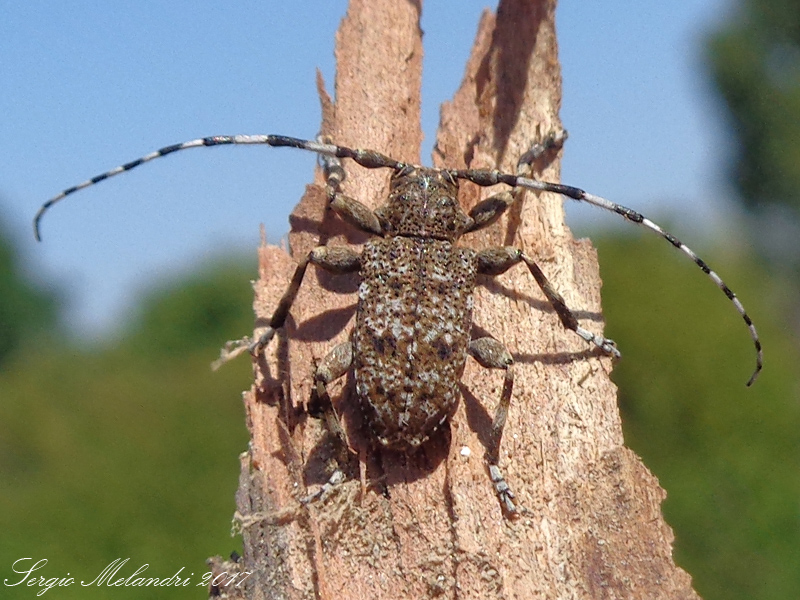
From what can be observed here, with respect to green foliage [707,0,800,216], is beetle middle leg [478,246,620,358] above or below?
below

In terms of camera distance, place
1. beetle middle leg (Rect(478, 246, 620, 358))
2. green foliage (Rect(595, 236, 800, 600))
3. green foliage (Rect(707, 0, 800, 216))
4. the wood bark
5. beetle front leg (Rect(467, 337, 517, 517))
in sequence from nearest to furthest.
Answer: the wood bark < beetle front leg (Rect(467, 337, 517, 517)) < beetle middle leg (Rect(478, 246, 620, 358)) < green foliage (Rect(595, 236, 800, 600)) < green foliage (Rect(707, 0, 800, 216))

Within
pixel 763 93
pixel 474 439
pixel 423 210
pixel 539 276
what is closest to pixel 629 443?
pixel 539 276

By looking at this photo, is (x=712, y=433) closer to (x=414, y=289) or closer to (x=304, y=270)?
(x=414, y=289)

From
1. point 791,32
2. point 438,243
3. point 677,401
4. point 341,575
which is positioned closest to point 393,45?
point 438,243

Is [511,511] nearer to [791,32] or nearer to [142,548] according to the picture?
[142,548]

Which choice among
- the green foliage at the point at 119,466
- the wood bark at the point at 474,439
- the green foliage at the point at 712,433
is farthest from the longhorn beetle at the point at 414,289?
the green foliage at the point at 119,466

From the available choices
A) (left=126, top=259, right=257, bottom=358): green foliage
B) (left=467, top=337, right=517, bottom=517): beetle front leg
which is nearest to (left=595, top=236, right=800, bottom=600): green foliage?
(left=467, top=337, right=517, bottom=517): beetle front leg

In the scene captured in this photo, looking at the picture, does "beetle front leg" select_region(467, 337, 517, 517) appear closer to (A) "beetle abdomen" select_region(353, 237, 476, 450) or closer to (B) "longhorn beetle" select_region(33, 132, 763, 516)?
(B) "longhorn beetle" select_region(33, 132, 763, 516)
